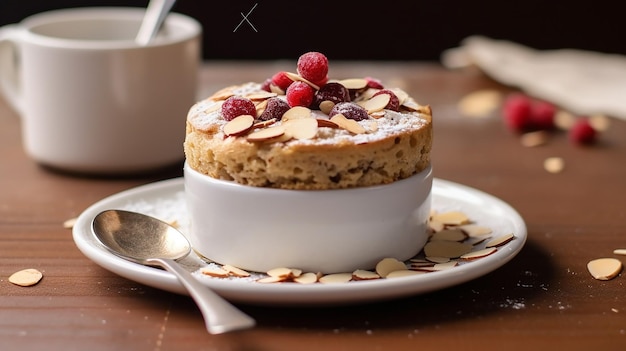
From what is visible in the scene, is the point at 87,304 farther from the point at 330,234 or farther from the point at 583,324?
the point at 583,324

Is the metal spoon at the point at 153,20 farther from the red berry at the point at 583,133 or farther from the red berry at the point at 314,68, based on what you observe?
the red berry at the point at 583,133

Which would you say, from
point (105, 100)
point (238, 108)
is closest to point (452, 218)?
point (238, 108)

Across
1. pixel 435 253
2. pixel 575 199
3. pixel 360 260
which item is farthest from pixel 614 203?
pixel 360 260

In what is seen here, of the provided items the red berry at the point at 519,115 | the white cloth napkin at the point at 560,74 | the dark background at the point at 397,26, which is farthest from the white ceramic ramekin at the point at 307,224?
the dark background at the point at 397,26

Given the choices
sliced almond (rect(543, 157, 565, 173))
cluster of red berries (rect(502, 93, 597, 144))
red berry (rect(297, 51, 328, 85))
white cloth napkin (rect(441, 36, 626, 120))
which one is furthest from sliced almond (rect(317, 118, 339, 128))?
white cloth napkin (rect(441, 36, 626, 120))

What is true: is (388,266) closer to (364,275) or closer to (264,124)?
(364,275)

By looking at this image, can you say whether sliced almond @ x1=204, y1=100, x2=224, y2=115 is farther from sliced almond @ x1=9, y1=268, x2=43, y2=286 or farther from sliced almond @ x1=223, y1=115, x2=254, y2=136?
sliced almond @ x1=9, y1=268, x2=43, y2=286
